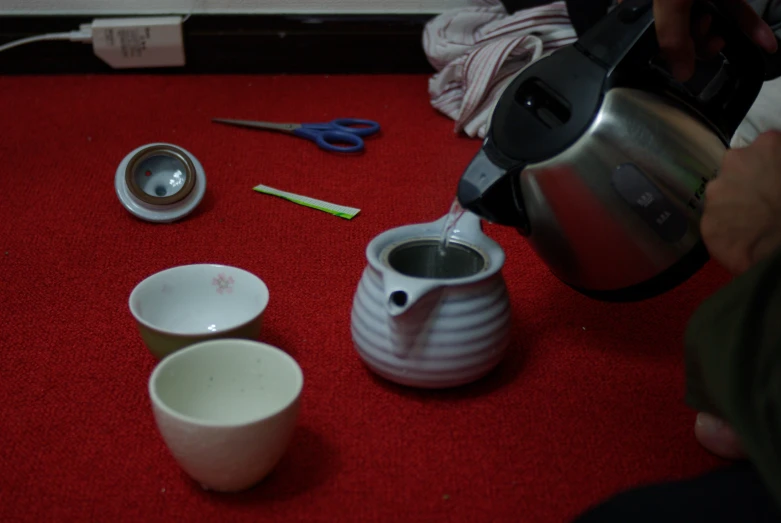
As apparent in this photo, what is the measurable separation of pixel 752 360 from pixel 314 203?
68 cm

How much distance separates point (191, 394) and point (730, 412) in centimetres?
38

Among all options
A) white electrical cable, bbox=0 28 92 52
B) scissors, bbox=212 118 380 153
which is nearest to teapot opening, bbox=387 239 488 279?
scissors, bbox=212 118 380 153

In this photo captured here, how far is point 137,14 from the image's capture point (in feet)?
5.25

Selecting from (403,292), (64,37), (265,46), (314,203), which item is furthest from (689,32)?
(64,37)

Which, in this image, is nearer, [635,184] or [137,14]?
[635,184]

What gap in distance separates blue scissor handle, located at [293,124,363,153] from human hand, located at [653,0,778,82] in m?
0.64

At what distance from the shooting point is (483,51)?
1.36m

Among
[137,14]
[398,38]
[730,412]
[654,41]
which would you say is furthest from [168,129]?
[730,412]

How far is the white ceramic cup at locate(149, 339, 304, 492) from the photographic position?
51 centimetres

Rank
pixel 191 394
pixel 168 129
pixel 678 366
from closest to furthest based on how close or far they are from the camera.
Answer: pixel 191 394, pixel 678 366, pixel 168 129

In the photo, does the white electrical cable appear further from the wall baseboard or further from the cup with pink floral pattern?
the cup with pink floral pattern

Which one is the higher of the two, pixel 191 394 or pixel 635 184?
pixel 635 184

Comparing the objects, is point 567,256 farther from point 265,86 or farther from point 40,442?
point 265,86

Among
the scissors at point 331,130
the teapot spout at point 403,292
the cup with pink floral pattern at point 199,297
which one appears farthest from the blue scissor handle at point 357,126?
the teapot spout at point 403,292
